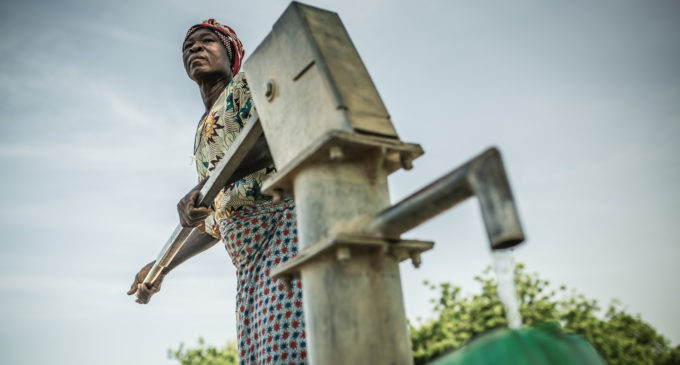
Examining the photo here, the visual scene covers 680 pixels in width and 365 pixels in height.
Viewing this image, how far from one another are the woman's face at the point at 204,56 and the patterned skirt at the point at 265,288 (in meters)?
1.13

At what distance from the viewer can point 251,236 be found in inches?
92.0

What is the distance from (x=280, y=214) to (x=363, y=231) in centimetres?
117

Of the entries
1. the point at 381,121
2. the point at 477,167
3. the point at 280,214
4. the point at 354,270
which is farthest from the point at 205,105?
the point at 477,167

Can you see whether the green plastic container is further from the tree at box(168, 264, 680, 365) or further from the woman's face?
the tree at box(168, 264, 680, 365)

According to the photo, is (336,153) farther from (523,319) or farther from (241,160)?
(523,319)

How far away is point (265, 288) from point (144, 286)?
7.02 ft


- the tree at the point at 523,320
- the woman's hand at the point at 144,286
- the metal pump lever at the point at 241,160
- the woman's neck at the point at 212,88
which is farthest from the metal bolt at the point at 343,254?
the tree at the point at 523,320

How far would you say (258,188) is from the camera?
227 centimetres

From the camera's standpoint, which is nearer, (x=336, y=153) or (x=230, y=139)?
(x=336, y=153)

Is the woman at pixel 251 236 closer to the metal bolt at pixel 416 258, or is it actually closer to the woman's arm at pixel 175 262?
the woman's arm at pixel 175 262

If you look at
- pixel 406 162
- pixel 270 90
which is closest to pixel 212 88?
pixel 270 90

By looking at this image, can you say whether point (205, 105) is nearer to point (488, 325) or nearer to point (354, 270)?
point (354, 270)

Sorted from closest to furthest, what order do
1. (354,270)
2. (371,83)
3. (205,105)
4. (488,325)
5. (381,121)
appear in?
(354,270) → (381,121) → (371,83) → (205,105) → (488,325)

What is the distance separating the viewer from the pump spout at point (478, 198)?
91 cm
